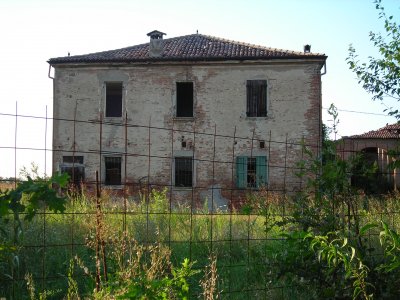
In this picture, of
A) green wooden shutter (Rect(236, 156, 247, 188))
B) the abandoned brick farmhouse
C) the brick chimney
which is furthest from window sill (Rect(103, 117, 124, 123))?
green wooden shutter (Rect(236, 156, 247, 188))

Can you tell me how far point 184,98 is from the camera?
18.3 metres

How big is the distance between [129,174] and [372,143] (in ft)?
63.0

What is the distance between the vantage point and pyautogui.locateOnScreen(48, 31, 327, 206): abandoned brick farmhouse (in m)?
17.4

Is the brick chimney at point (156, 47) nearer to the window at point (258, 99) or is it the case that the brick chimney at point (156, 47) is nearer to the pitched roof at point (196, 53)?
the pitched roof at point (196, 53)

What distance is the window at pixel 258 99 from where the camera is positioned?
17750 mm

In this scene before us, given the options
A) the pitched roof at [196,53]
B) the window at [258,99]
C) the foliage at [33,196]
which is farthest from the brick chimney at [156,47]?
the foliage at [33,196]

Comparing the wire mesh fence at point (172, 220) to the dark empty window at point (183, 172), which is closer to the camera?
the wire mesh fence at point (172, 220)

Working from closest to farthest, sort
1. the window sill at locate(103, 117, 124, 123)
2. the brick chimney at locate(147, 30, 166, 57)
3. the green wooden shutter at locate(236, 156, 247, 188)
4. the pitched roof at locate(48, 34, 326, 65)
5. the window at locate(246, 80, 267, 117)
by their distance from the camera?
the green wooden shutter at locate(236, 156, 247, 188) < the pitched roof at locate(48, 34, 326, 65) < the window at locate(246, 80, 267, 117) < the window sill at locate(103, 117, 124, 123) < the brick chimney at locate(147, 30, 166, 57)

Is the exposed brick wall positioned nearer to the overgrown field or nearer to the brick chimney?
the brick chimney

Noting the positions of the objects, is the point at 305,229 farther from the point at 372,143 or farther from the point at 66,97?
the point at 372,143

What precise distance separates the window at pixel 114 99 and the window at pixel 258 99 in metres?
5.28

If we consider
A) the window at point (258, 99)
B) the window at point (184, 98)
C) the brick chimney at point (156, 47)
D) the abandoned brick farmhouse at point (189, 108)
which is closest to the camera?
the abandoned brick farmhouse at point (189, 108)

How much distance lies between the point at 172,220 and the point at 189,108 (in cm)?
1106

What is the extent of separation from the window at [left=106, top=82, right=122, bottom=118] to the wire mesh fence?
896mm
